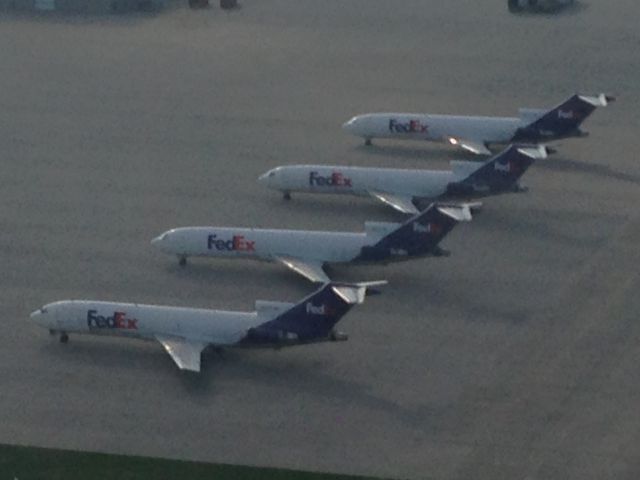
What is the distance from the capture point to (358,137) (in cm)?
9056

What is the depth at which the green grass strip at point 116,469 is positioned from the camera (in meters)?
54.0

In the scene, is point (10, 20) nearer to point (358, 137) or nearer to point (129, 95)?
point (129, 95)

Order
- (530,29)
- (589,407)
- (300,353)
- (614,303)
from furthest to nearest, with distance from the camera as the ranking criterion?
(530,29) → (614,303) → (300,353) → (589,407)

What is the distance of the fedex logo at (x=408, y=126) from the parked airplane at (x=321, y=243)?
18.1 metres

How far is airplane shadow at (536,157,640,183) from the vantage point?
83.8m

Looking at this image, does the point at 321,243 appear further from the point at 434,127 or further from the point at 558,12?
the point at 558,12

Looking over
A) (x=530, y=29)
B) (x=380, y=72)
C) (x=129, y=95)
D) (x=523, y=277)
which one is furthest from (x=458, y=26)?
(x=523, y=277)

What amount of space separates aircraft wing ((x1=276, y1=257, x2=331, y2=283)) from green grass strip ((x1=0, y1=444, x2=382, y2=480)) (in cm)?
1557

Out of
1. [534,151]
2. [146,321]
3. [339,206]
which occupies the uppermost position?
[534,151]

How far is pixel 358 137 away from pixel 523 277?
872 inches

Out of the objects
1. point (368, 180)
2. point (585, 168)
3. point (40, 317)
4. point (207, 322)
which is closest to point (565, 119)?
point (585, 168)

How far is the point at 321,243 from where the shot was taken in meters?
70.3

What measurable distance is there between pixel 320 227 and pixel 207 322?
15863mm

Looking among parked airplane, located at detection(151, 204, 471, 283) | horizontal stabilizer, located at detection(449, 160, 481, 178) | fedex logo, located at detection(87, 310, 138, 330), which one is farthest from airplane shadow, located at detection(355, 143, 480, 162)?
fedex logo, located at detection(87, 310, 138, 330)
